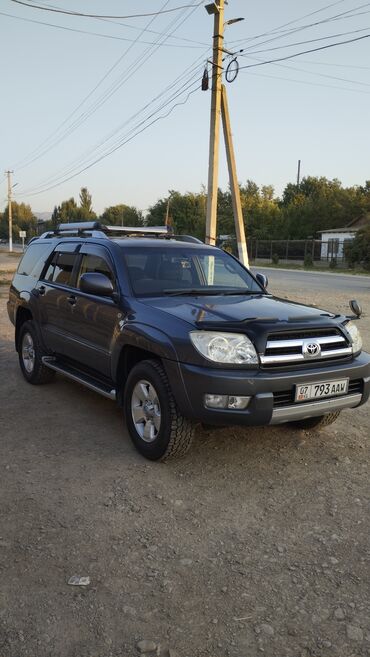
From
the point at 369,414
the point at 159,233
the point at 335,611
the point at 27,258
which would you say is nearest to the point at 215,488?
the point at 335,611

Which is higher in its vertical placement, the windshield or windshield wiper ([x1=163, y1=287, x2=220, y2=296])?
the windshield

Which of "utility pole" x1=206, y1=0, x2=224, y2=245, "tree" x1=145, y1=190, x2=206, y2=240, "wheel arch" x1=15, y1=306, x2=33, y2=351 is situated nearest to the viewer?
"wheel arch" x1=15, y1=306, x2=33, y2=351

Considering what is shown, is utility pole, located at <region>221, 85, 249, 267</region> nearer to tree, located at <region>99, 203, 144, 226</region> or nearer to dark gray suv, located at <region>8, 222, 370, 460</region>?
dark gray suv, located at <region>8, 222, 370, 460</region>

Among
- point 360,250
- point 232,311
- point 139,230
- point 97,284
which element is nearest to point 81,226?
point 139,230

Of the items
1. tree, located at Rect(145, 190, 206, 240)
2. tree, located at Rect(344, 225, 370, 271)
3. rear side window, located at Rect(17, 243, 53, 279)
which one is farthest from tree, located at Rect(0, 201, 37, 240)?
rear side window, located at Rect(17, 243, 53, 279)

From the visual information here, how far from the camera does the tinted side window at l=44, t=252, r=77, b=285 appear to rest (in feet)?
19.0

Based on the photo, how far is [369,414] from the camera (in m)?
5.52

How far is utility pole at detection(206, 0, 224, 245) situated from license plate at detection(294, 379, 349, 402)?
1125 cm

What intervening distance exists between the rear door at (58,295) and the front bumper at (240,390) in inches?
80.3

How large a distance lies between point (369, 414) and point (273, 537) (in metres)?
2.68

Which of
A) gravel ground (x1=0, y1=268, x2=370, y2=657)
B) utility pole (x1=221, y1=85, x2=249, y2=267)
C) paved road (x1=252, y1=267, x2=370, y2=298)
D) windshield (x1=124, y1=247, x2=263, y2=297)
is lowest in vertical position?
paved road (x1=252, y1=267, x2=370, y2=298)

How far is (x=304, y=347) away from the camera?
13.0 feet

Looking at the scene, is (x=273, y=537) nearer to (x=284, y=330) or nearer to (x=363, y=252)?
(x=284, y=330)

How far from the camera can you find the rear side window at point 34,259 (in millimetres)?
6534
